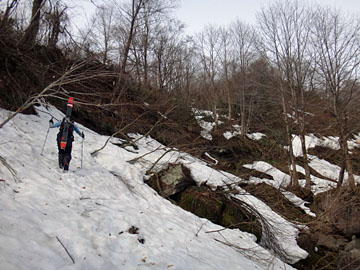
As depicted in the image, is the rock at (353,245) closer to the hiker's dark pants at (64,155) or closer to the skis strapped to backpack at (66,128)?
the hiker's dark pants at (64,155)

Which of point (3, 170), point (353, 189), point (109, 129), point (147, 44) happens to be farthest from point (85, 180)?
point (147, 44)

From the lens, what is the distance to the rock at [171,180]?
6.34 metres

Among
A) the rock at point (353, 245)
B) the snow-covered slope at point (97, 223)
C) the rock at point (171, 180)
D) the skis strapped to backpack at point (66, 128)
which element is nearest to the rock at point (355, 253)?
the rock at point (353, 245)

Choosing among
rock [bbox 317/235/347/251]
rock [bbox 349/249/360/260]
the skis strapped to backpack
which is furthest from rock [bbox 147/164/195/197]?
rock [bbox 349/249/360/260]

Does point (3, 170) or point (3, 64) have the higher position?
point (3, 64)

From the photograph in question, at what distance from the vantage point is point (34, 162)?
512cm

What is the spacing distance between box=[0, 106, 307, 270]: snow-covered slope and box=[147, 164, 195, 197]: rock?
0.36 m

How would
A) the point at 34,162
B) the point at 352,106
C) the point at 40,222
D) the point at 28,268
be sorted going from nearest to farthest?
1. the point at 28,268
2. the point at 40,222
3. the point at 34,162
4. the point at 352,106

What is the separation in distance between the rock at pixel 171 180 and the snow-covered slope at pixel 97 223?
36 centimetres

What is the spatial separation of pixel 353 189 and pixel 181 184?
7.40 m

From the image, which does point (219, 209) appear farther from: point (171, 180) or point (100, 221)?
point (100, 221)

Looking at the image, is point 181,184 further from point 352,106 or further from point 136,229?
point 352,106

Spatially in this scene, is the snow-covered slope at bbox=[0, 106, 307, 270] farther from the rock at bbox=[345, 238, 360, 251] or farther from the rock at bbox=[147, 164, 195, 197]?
the rock at bbox=[345, 238, 360, 251]

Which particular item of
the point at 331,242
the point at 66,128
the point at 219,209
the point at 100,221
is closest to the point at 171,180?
the point at 219,209
